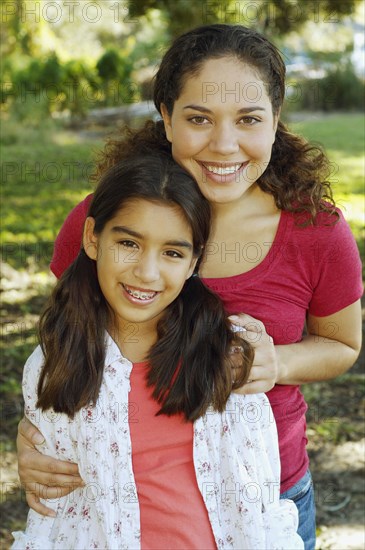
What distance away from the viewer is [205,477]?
1.81 m

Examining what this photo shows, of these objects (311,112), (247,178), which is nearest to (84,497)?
(247,178)

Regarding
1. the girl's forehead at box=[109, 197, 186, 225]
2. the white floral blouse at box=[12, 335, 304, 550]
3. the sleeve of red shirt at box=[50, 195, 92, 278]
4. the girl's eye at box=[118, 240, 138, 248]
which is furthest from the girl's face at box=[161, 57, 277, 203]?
the white floral blouse at box=[12, 335, 304, 550]

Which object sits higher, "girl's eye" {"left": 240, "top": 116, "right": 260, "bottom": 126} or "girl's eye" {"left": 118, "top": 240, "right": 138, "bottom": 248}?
"girl's eye" {"left": 240, "top": 116, "right": 260, "bottom": 126}

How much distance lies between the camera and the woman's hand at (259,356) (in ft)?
6.19

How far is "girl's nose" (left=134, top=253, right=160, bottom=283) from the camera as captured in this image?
70.5 inches

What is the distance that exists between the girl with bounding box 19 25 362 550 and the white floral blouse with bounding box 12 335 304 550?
9cm

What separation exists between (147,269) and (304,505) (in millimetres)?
734

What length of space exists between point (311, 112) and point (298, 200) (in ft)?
59.0

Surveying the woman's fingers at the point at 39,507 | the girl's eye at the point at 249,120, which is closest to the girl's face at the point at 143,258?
the girl's eye at the point at 249,120

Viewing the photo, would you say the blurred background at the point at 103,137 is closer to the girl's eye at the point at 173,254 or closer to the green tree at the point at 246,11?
the green tree at the point at 246,11

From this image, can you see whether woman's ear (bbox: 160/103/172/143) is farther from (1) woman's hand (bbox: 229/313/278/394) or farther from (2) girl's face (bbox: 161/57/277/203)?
(1) woman's hand (bbox: 229/313/278/394)

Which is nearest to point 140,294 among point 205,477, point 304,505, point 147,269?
point 147,269

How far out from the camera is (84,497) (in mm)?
1877

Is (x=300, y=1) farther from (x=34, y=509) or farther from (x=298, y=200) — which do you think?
(x=34, y=509)
